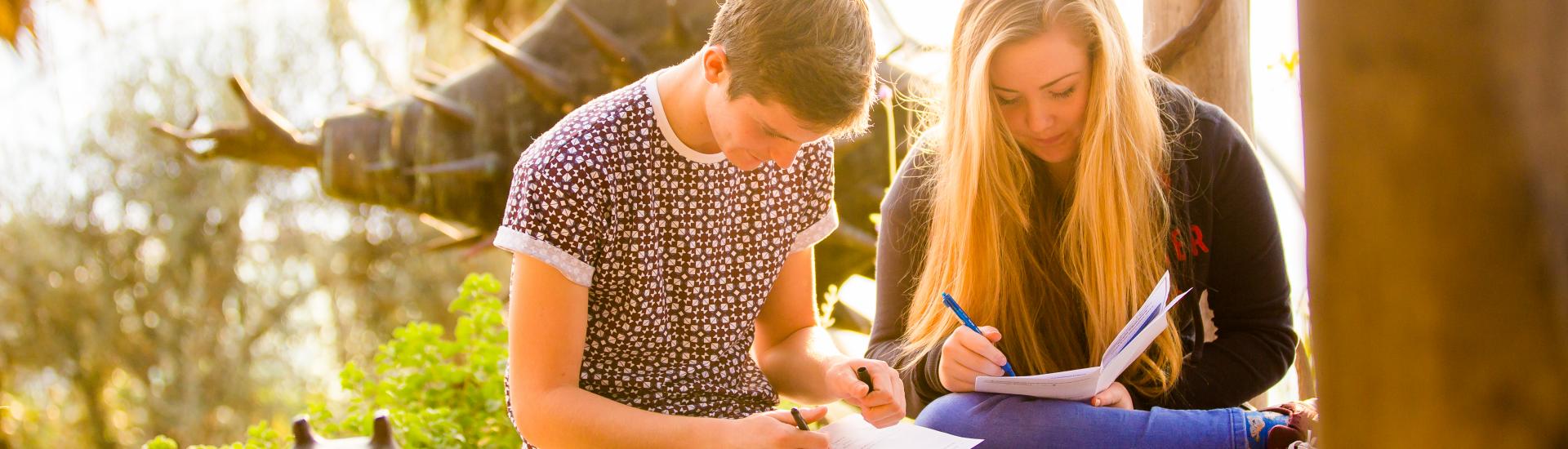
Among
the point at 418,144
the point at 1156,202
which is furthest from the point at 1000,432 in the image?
the point at 418,144

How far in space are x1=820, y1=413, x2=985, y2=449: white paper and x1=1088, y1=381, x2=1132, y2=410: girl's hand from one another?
0.83 ft

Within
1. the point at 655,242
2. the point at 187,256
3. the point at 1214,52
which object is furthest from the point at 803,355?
the point at 187,256

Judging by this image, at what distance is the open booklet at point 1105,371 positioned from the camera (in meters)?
1.66

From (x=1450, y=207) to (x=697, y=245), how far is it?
116 centimetres

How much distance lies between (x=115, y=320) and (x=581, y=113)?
6.57 metres

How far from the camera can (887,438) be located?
1610 mm

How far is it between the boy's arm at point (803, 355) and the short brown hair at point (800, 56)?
14.8 inches

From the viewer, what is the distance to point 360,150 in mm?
3072

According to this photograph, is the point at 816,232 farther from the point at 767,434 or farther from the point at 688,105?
the point at 767,434

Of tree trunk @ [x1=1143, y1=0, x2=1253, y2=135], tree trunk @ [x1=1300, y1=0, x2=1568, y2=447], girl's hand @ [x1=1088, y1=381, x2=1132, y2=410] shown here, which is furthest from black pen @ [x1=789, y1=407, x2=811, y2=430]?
tree trunk @ [x1=1143, y1=0, x2=1253, y2=135]

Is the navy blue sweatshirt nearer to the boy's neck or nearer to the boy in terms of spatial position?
the boy

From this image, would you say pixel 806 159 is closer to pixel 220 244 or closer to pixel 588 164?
pixel 588 164

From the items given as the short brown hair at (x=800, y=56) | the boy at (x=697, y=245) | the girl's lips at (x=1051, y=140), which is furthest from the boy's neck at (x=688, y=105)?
the girl's lips at (x=1051, y=140)

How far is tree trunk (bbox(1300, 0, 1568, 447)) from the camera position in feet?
2.34
